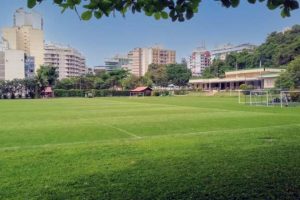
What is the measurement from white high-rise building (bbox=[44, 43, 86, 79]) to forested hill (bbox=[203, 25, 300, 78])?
59.0m

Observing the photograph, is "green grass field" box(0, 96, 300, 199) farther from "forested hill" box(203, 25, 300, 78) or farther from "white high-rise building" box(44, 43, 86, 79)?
"white high-rise building" box(44, 43, 86, 79)

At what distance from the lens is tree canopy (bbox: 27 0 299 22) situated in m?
3.56

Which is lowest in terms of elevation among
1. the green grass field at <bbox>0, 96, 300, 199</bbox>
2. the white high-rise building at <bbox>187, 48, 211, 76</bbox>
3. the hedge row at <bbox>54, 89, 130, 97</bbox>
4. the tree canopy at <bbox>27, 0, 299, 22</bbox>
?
the green grass field at <bbox>0, 96, 300, 199</bbox>

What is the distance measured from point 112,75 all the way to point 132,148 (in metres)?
87.2

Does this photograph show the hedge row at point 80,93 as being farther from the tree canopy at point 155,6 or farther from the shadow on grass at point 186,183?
the tree canopy at point 155,6

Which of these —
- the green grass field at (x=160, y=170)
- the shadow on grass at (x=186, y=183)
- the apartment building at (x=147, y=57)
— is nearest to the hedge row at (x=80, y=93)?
the green grass field at (x=160, y=170)

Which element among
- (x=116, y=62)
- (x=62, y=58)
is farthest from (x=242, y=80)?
(x=116, y=62)

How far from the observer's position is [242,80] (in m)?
83.3

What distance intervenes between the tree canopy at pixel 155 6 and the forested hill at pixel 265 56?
8031 centimetres

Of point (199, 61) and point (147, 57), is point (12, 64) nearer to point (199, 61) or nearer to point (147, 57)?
point (147, 57)

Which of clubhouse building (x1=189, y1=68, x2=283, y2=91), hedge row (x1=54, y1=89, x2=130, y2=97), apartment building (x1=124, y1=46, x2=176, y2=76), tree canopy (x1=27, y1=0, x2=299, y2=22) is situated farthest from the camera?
apartment building (x1=124, y1=46, x2=176, y2=76)

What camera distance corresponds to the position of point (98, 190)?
14.3 feet

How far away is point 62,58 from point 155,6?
13961 centimetres

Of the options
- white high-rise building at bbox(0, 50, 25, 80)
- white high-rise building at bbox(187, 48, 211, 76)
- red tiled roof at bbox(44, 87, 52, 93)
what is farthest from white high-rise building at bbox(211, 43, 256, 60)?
red tiled roof at bbox(44, 87, 52, 93)
